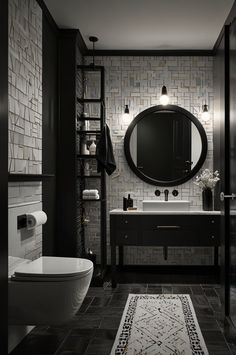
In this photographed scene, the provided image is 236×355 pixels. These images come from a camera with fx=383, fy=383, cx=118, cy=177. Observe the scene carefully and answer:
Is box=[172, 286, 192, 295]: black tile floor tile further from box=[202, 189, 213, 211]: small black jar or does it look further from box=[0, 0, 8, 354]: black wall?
box=[0, 0, 8, 354]: black wall

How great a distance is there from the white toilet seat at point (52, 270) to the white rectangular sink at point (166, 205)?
1.68 metres

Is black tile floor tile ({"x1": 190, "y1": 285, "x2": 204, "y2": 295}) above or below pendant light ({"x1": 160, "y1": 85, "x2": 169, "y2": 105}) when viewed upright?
below

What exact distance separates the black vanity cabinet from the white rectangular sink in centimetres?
19

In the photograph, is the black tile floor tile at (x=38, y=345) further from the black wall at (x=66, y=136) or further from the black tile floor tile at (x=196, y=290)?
the black tile floor tile at (x=196, y=290)

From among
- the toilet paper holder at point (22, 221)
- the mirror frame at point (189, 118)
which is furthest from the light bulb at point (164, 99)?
the toilet paper holder at point (22, 221)

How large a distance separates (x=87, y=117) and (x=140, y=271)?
188 centimetres

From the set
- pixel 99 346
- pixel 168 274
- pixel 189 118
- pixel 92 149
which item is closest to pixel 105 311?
pixel 99 346

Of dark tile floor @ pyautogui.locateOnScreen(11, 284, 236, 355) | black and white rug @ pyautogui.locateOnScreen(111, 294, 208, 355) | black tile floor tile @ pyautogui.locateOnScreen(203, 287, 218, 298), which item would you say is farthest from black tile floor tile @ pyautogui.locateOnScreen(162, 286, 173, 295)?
black tile floor tile @ pyautogui.locateOnScreen(203, 287, 218, 298)

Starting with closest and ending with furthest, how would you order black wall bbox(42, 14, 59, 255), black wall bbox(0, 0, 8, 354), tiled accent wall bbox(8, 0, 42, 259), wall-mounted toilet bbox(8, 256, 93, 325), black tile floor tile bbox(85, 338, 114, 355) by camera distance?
black wall bbox(0, 0, 8, 354), wall-mounted toilet bbox(8, 256, 93, 325), black tile floor tile bbox(85, 338, 114, 355), tiled accent wall bbox(8, 0, 42, 259), black wall bbox(42, 14, 59, 255)

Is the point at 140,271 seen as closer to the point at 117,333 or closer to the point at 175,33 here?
the point at 117,333

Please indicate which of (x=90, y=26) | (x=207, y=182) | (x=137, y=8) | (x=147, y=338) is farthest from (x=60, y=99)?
(x=147, y=338)

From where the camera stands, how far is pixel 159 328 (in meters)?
2.72

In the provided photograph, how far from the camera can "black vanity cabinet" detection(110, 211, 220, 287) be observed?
→ 12.8 ft

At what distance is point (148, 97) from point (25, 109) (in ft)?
6.69
